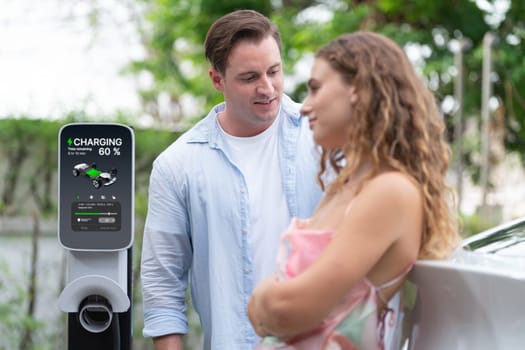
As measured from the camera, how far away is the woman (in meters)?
1.71

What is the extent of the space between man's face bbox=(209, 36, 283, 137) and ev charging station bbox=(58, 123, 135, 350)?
46 cm

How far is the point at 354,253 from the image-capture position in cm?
169

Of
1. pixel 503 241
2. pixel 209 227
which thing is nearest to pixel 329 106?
pixel 503 241

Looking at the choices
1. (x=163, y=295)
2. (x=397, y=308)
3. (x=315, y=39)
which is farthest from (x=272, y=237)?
(x=315, y=39)

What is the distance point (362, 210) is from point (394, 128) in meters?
0.20

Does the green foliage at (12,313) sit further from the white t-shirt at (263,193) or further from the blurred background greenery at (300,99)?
the white t-shirt at (263,193)

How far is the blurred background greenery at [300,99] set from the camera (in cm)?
700

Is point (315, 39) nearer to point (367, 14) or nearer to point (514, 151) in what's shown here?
point (367, 14)

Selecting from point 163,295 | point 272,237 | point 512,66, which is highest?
point 512,66

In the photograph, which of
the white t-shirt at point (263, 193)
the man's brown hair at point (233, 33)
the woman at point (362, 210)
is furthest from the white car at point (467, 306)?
the man's brown hair at point (233, 33)

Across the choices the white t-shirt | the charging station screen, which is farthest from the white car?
the charging station screen

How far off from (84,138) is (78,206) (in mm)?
218

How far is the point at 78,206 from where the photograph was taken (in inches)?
125

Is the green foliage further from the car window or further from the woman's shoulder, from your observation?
the woman's shoulder
